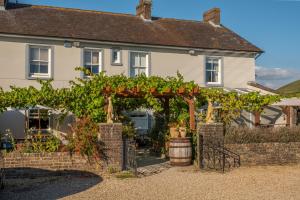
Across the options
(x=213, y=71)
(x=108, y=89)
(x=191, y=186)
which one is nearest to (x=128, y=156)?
(x=108, y=89)

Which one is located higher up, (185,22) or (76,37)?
(185,22)

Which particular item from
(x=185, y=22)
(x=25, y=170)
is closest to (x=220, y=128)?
(x=25, y=170)

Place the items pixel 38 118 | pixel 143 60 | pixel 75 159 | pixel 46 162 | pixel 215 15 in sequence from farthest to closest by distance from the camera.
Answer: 1. pixel 215 15
2. pixel 143 60
3. pixel 38 118
4. pixel 75 159
5. pixel 46 162

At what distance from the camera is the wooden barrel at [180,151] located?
14.8 meters

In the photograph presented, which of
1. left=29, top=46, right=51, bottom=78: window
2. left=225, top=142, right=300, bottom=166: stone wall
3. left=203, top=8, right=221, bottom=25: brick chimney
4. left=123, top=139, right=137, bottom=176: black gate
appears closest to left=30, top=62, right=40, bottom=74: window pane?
left=29, top=46, right=51, bottom=78: window

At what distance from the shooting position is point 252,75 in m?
25.5

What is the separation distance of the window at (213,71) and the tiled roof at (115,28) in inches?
33.9

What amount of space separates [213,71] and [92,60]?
7.04 meters

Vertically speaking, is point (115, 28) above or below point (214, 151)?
above

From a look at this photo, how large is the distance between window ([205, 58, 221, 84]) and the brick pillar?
1153cm

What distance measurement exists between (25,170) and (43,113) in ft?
25.6

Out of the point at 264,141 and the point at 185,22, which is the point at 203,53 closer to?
the point at 185,22

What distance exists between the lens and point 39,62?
67.2ft

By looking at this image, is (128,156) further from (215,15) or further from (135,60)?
(215,15)
